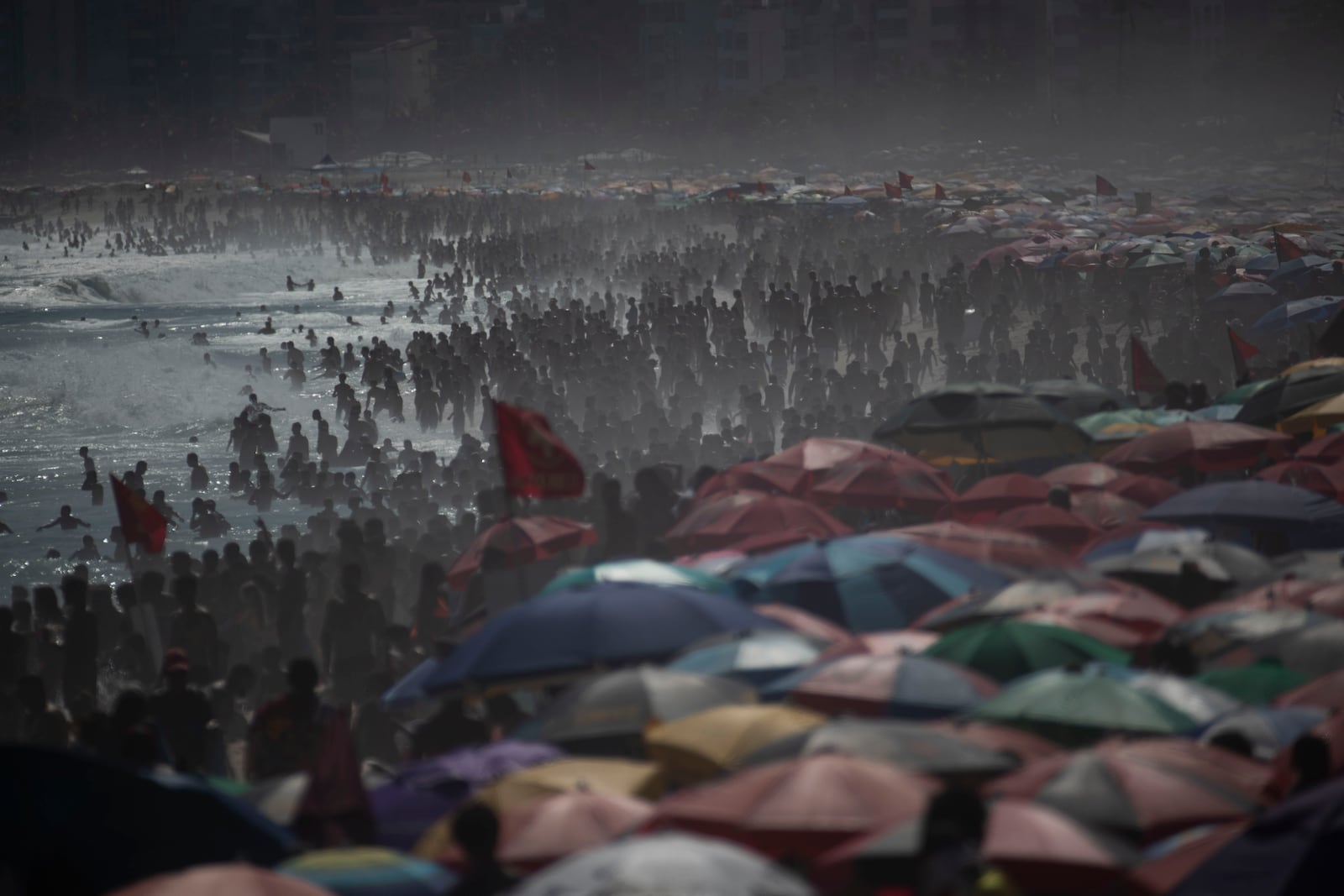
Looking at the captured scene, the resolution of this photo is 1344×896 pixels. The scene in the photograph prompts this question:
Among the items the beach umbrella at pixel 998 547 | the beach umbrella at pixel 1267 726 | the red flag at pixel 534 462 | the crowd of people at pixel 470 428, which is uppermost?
the red flag at pixel 534 462

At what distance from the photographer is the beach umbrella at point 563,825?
5.50 m

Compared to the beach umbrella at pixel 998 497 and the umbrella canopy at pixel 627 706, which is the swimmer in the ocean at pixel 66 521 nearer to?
the beach umbrella at pixel 998 497

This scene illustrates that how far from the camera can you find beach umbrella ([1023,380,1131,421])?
1472cm

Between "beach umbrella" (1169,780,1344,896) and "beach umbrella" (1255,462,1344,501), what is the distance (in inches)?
248

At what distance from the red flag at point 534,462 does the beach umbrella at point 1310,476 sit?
420cm

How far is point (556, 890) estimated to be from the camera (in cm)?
458

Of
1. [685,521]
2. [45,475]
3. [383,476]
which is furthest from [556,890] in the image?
[45,475]

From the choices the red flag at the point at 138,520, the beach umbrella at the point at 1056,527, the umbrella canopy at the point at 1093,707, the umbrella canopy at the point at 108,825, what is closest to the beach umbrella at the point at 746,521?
the beach umbrella at the point at 1056,527

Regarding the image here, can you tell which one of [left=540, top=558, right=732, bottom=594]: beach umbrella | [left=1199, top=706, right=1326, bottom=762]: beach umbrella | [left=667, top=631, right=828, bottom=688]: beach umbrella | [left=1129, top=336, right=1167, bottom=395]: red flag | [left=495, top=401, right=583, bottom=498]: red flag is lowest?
[left=1129, top=336, right=1167, bottom=395]: red flag

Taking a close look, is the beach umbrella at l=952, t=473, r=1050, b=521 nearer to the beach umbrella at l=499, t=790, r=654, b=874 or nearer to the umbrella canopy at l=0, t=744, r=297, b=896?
the beach umbrella at l=499, t=790, r=654, b=874

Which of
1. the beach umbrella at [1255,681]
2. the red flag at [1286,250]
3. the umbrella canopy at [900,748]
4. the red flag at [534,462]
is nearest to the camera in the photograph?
the umbrella canopy at [900,748]

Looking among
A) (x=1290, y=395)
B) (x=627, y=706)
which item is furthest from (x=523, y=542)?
(x=1290, y=395)

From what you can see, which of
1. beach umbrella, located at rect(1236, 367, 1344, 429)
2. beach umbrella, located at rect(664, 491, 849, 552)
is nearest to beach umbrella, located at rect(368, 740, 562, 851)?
beach umbrella, located at rect(664, 491, 849, 552)

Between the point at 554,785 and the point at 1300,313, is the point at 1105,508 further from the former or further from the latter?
the point at 1300,313
